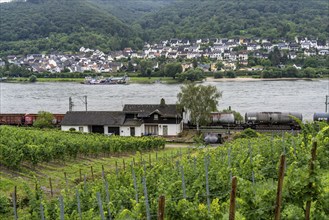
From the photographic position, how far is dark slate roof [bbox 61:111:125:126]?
134 feet

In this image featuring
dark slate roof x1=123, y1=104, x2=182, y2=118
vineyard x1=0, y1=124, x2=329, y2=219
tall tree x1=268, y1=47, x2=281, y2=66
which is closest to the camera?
vineyard x1=0, y1=124, x2=329, y2=219

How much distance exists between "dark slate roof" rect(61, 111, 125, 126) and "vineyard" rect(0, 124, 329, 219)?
72.4 ft

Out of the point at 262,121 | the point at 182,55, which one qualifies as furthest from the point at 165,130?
the point at 182,55

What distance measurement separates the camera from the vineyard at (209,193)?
317 inches

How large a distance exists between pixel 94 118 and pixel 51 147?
17.3 meters

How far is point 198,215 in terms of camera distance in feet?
27.5

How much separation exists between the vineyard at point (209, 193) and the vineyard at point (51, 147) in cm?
452

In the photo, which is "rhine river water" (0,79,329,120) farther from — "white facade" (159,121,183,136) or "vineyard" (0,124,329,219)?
"vineyard" (0,124,329,219)

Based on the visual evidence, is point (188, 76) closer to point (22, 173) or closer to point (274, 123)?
point (274, 123)

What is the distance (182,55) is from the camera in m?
170

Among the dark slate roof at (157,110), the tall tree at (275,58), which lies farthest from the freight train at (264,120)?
the tall tree at (275,58)

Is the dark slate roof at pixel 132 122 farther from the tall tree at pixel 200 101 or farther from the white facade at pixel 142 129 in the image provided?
the tall tree at pixel 200 101

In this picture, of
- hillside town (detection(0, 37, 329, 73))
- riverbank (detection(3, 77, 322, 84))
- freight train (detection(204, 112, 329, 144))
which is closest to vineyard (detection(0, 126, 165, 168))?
freight train (detection(204, 112, 329, 144))

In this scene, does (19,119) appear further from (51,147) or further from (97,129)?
(51,147)
